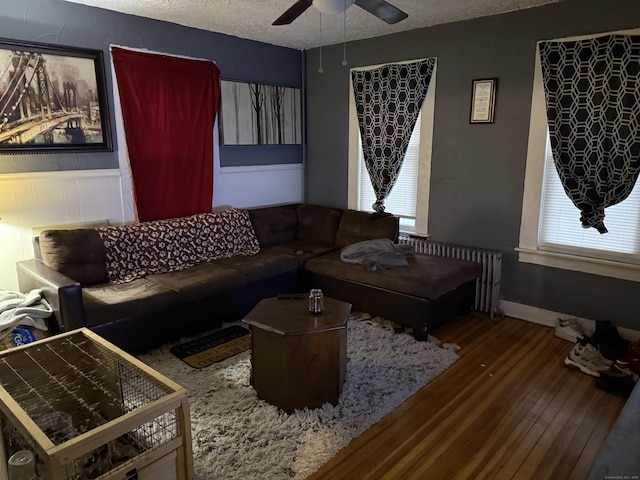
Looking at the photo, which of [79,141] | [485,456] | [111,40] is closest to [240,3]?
[111,40]

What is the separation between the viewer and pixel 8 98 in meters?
3.13

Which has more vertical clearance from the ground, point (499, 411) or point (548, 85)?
point (548, 85)

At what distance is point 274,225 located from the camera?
4578mm

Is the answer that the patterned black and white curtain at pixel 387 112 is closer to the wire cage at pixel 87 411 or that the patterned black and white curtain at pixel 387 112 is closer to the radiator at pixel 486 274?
the radiator at pixel 486 274

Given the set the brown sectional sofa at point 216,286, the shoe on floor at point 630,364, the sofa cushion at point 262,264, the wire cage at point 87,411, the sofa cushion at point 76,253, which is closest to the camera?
the wire cage at point 87,411

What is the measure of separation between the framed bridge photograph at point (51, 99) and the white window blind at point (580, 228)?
355cm

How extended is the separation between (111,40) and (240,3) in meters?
1.11

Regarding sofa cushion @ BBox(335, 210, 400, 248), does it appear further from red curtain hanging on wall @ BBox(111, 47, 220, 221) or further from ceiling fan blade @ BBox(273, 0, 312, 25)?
ceiling fan blade @ BBox(273, 0, 312, 25)

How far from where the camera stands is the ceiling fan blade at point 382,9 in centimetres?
254

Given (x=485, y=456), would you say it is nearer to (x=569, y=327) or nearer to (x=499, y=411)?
(x=499, y=411)

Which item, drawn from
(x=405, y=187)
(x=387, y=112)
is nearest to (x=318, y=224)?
(x=405, y=187)

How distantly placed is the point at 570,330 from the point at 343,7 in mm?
2785

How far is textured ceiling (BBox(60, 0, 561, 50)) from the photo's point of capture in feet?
11.0

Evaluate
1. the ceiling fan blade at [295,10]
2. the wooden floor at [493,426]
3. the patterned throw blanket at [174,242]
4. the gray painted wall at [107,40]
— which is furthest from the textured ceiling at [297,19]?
the wooden floor at [493,426]
